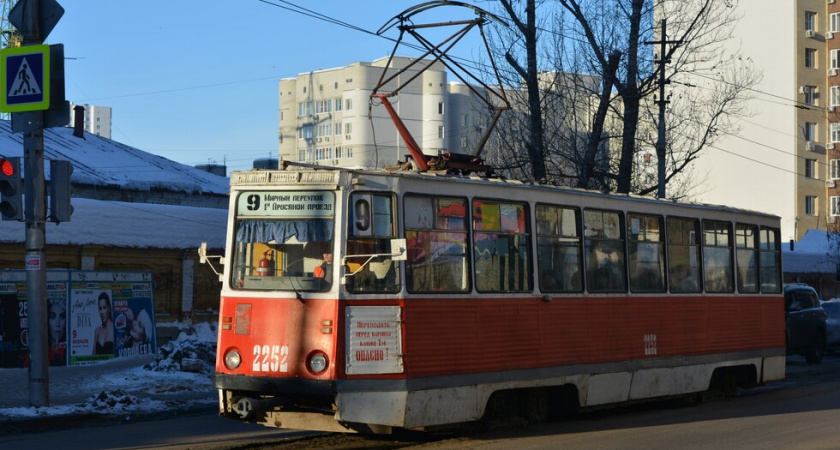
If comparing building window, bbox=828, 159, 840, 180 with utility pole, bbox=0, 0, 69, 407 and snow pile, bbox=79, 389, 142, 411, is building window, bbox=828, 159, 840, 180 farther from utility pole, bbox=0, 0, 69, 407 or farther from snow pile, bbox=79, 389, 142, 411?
utility pole, bbox=0, 0, 69, 407

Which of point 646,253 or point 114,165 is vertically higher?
point 114,165

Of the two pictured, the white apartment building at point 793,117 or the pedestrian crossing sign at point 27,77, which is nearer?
the pedestrian crossing sign at point 27,77

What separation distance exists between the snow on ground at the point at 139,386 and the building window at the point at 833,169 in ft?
179

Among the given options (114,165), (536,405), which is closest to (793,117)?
(114,165)

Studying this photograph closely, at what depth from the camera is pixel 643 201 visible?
46.7 ft

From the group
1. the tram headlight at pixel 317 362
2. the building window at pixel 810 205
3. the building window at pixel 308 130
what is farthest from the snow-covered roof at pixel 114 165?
the building window at pixel 308 130

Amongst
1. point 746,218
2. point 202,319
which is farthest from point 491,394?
point 202,319

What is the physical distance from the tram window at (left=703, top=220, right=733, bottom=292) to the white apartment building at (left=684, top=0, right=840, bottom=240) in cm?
5236

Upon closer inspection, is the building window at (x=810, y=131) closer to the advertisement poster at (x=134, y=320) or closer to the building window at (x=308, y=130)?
the advertisement poster at (x=134, y=320)

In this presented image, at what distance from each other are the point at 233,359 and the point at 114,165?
24049 millimetres

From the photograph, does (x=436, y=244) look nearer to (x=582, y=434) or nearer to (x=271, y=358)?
(x=271, y=358)

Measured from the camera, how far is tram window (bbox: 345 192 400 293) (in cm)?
1039

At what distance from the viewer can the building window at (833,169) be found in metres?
66.6

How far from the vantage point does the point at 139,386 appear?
671 inches
